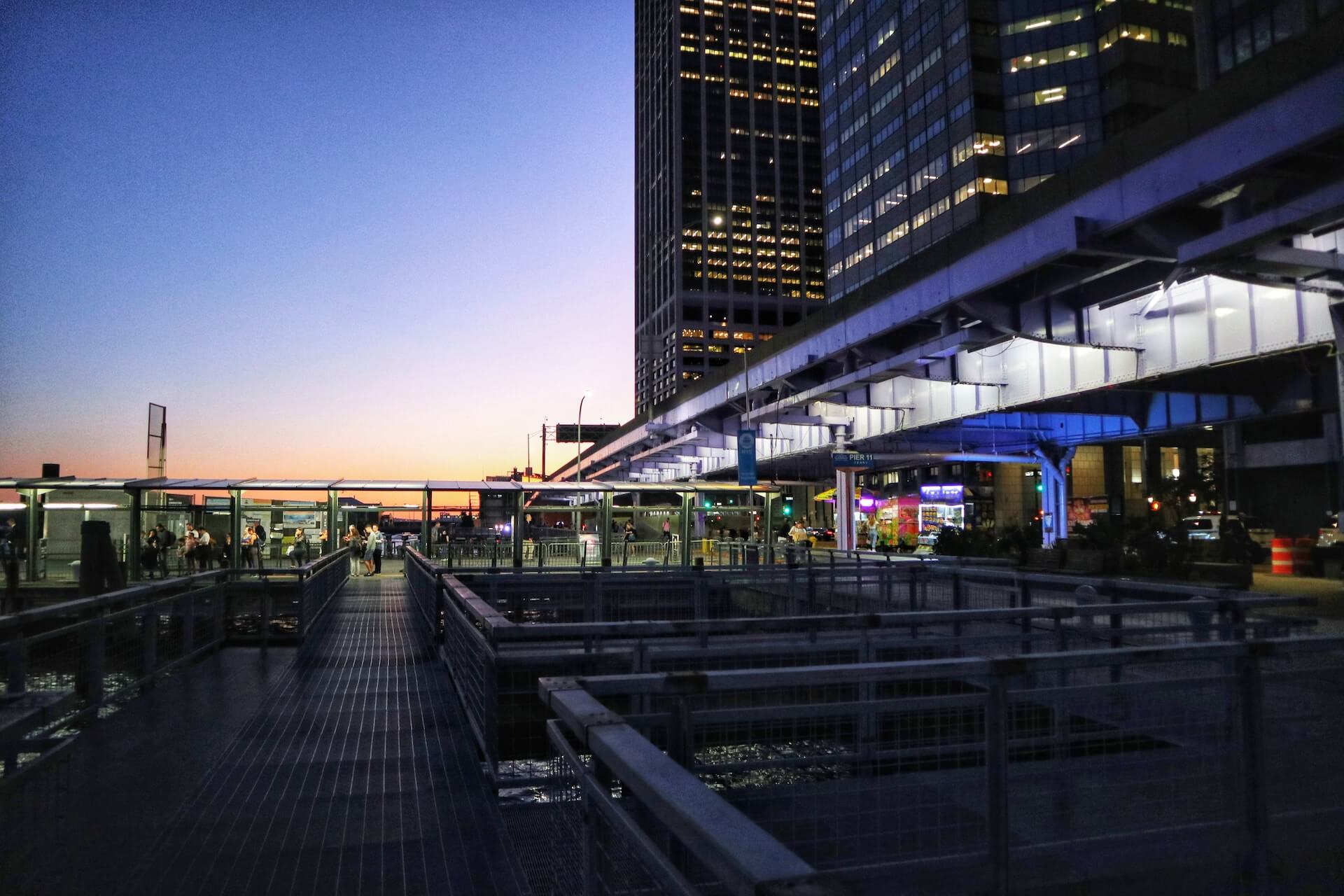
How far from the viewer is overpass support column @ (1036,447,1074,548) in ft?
109

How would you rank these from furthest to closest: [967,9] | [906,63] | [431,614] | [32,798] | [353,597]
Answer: [906,63] → [967,9] → [353,597] → [431,614] → [32,798]

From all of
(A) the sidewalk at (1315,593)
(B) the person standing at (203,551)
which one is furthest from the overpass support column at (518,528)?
(A) the sidewalk at (1315,593)

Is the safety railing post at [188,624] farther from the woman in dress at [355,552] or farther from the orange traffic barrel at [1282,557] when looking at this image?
the orange traffic barrel at [1282,557]

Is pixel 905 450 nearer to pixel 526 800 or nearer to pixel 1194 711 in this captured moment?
pixel 1194 711

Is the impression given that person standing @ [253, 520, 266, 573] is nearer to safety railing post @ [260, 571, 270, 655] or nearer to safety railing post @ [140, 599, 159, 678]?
safety railing post @ [260, 571, 270, 655]

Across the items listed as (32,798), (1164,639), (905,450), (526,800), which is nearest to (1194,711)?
(1164,639)

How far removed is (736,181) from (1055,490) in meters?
173

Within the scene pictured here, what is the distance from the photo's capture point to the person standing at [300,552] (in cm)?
2450

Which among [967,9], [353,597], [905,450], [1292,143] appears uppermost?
[967,9]

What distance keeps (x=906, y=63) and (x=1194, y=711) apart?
96020 millimetres

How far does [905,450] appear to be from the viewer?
34094mm

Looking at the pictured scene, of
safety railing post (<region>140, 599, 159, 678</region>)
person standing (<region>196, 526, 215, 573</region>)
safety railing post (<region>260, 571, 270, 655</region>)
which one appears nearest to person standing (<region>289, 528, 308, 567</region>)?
person standing (<region>196, 526, 215, 573</region>)

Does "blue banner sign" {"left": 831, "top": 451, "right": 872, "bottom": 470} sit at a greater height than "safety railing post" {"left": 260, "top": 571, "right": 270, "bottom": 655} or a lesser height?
greater

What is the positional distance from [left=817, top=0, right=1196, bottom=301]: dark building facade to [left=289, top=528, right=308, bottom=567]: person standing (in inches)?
2466
